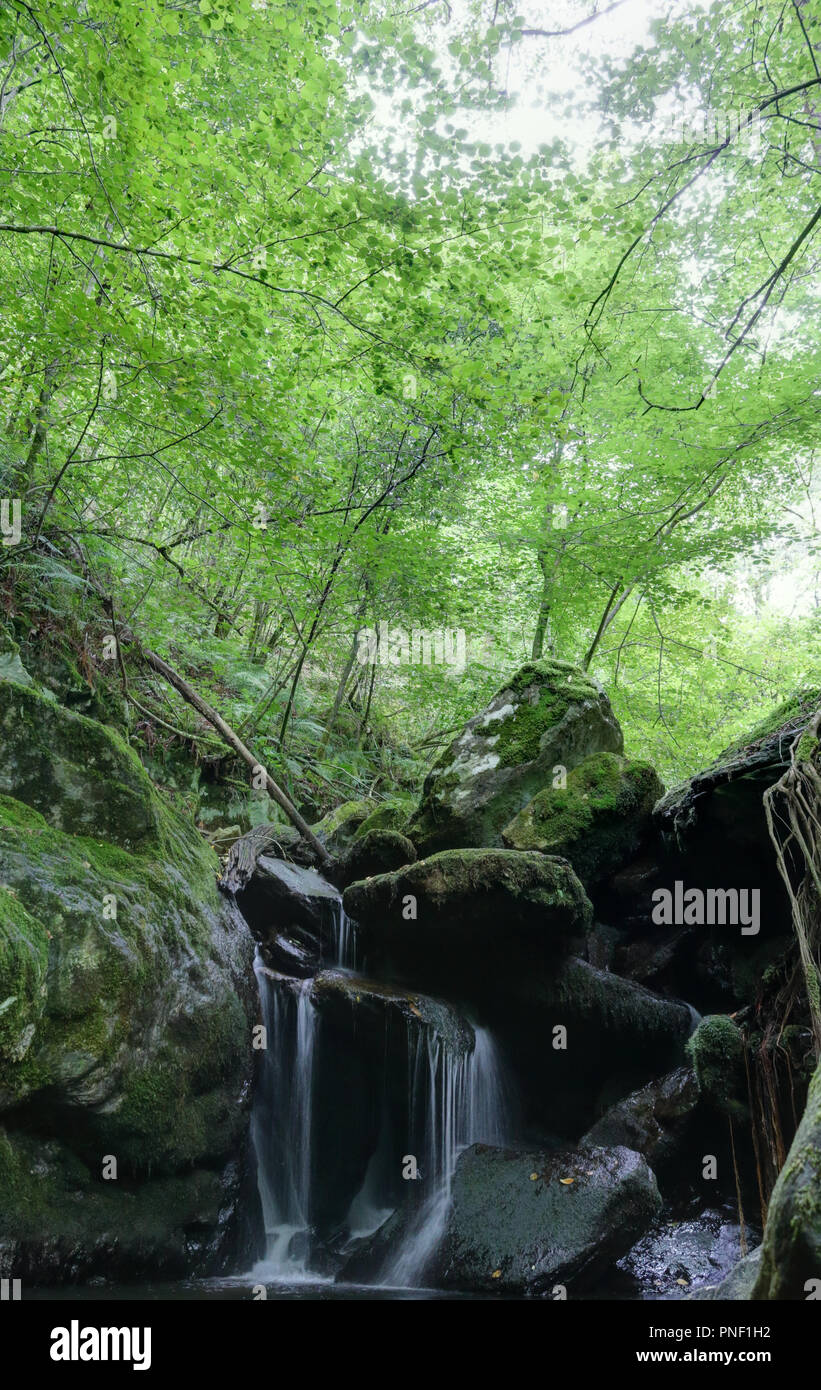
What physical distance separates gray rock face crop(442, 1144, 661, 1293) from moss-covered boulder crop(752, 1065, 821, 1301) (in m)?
3.12

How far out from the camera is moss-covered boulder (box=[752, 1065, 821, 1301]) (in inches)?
77.6

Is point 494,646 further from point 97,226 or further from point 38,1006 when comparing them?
point 38,1006

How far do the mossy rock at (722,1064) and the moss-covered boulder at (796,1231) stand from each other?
3.23 m

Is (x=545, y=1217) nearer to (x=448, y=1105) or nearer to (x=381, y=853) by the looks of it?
(x=448, y=1105)

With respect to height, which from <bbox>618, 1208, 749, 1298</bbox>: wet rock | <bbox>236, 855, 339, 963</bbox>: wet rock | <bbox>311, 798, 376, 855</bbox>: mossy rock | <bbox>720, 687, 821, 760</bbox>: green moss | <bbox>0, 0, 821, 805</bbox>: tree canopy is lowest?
<bbox>618, 1208, 749, 1298</bbox>: wet rock

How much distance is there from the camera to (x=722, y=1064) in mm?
5250

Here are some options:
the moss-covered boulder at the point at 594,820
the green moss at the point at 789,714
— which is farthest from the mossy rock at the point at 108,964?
the green moss at the point at 789,714

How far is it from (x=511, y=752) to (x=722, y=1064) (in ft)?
13.5

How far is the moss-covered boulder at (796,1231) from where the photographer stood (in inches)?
77.6

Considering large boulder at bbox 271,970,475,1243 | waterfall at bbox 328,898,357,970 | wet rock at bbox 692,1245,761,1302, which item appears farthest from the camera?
waterfall at bbox 328,898,357,970

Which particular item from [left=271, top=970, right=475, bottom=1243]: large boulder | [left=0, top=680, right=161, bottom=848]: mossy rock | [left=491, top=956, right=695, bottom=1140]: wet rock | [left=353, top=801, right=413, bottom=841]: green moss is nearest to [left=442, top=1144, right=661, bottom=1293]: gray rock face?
[left=271, top=970, right=475, bottom=1243]: large boulder

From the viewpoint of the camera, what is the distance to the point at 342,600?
9.83m

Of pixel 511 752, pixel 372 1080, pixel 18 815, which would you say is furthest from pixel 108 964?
pixel 511 752

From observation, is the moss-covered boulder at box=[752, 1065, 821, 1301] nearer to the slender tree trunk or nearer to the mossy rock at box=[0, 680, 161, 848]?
the mossy rock at box=[0, 680, 161, 848]
